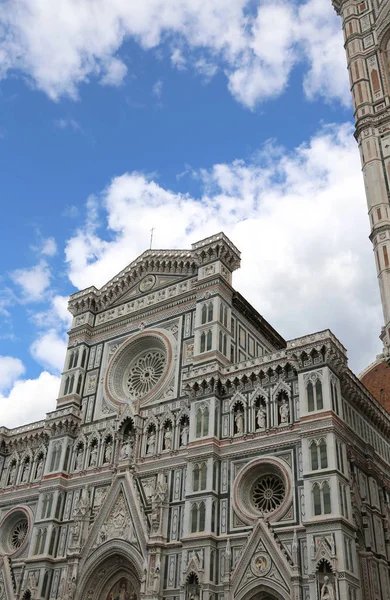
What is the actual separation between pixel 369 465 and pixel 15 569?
730 inches

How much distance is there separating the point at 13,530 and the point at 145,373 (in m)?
11.3

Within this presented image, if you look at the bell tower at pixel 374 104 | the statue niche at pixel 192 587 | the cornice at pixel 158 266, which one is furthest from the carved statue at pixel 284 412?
the cornice at pixel 158 266

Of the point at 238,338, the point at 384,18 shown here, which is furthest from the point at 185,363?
the point at 384,18

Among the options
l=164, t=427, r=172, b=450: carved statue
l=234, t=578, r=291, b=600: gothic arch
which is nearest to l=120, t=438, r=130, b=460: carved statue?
l=164, t=427, r=172, b=450: carved statue

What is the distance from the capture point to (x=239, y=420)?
95.7ft

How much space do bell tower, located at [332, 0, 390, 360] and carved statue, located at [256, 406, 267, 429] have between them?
5.96 metres

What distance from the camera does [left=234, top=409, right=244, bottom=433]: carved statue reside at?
2887 cm

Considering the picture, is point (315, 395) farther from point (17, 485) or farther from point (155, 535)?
point (17, 485)

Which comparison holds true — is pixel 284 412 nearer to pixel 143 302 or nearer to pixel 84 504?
pixel 84 504

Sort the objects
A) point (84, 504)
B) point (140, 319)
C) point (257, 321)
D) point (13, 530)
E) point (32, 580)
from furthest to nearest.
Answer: point (140, 319) < point (257, 321) < point (13, 530) < point (84, 504) < point (32, 580)

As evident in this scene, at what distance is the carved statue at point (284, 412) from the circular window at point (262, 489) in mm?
1746

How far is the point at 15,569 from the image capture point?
1297 inches

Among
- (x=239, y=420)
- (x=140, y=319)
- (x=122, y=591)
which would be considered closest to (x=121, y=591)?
(x=122, y=591)

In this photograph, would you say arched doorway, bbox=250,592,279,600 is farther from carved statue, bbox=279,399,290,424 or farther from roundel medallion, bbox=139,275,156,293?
roundel medallion, bbox=139,275,156,293
